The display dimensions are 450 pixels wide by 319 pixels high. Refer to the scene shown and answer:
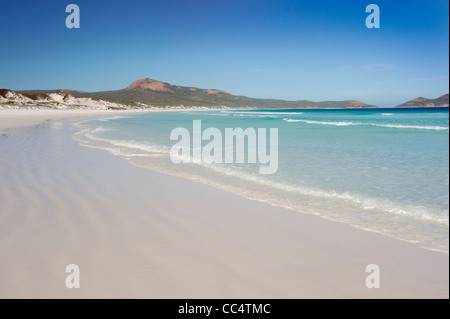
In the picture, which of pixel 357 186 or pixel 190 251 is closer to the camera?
pixel 190 251

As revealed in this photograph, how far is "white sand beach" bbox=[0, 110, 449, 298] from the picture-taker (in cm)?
282

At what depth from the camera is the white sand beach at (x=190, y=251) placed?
282 cm

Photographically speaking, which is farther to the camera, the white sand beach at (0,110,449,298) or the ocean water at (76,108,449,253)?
the ocean water at (76,108,449,253)

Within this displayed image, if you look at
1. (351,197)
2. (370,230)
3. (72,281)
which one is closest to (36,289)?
(72,281)

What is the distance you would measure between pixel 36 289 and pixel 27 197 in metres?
3.71

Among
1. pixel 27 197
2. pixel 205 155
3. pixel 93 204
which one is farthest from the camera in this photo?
pixel 205 155

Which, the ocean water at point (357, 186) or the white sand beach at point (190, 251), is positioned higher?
the ocean water at point (357, 186)

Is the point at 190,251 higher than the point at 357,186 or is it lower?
lower

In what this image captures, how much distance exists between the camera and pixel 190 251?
3584 mm

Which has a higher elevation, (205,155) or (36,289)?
(205,155)

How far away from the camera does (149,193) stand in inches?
247

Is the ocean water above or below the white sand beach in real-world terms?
above

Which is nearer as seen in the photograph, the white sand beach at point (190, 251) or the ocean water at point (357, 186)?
the white sand beach at point (190, 251)
